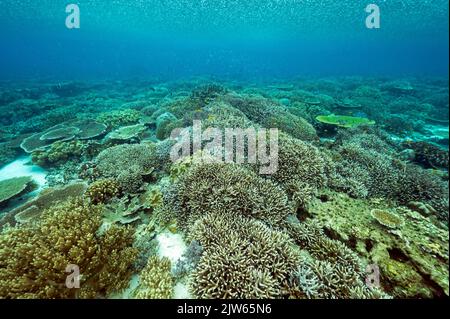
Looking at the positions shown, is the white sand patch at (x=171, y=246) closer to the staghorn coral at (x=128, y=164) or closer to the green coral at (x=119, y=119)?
the staghorn coral at (x=128, y=164)

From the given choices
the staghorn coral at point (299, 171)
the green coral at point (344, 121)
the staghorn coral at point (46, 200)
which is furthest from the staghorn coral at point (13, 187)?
the green coral at point (344, 121)

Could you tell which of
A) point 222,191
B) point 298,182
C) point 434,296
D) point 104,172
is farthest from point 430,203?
point 104,172

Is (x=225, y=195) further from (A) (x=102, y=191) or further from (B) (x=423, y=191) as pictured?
(B) (x=423, y=191)

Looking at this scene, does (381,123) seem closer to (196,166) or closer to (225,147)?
(225,147)

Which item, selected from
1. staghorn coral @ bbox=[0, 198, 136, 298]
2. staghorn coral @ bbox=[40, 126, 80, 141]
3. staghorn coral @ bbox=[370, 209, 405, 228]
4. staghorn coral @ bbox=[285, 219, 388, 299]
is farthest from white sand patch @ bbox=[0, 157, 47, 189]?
staghorn coral @ bbox=[370, 209, 405, 228]

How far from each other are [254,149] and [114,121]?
29.8 ft

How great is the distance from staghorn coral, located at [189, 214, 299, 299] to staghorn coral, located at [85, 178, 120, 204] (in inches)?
106

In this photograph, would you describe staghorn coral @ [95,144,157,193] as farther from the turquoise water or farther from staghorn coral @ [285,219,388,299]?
staghorn coral @ [285,219,388,299]

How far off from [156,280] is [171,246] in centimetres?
73

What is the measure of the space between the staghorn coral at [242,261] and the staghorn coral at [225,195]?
1.28 ft

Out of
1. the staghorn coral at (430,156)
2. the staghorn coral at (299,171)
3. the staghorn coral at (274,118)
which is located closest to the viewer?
the staghorn coral at (299,171)

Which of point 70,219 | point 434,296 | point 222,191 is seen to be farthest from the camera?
point 222,191

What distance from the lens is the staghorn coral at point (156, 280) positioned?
Answer: 2885mm

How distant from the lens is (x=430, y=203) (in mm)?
4773
